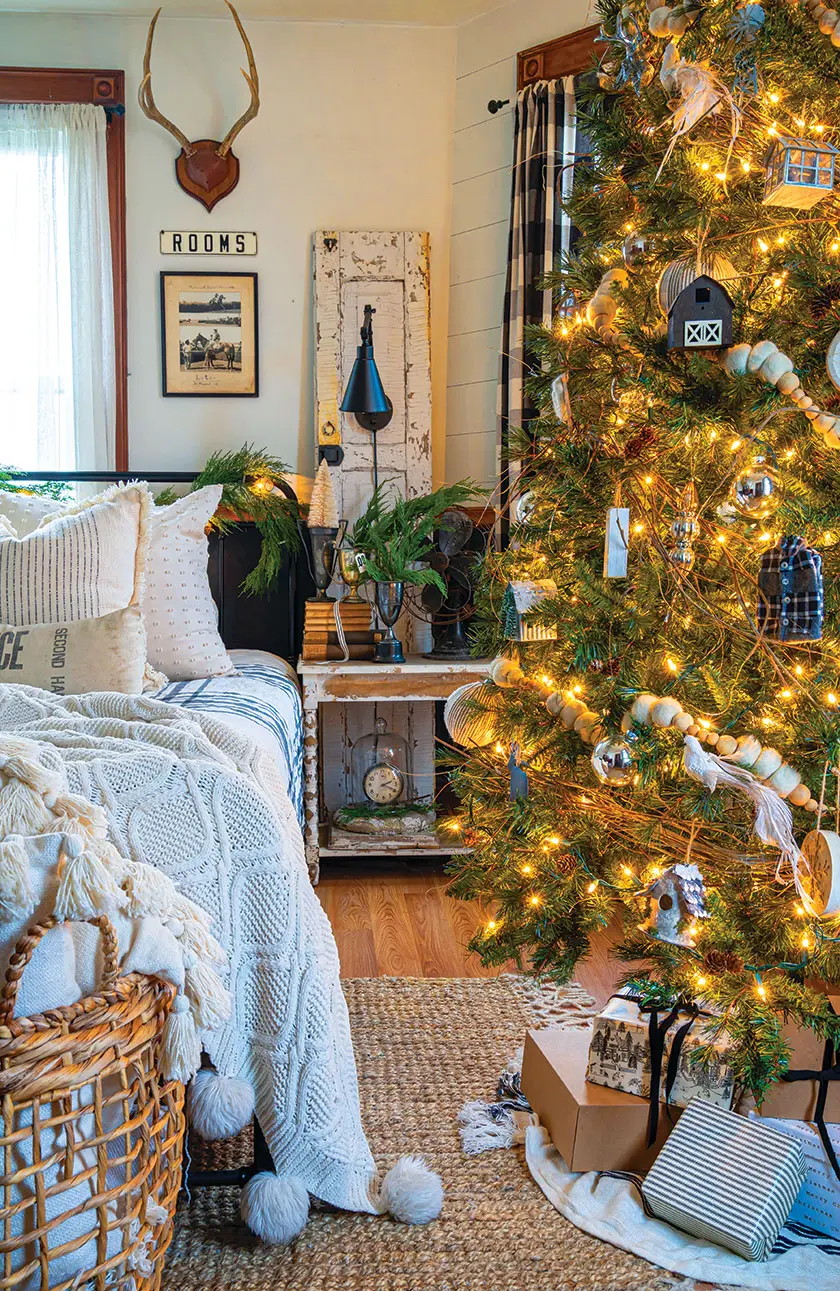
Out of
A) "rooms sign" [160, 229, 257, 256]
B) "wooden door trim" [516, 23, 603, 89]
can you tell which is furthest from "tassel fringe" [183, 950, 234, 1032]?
"wooden door trim" [516, 23, 603, 89]

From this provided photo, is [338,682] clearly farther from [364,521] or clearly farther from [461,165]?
[461,165]

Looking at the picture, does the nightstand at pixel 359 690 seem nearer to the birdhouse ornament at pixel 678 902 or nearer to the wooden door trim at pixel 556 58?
the birdhouse ornament at pixel 678 902

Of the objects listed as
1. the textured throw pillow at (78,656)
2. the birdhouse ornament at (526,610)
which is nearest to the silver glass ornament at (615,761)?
the birdhouse ornament at (526,610)

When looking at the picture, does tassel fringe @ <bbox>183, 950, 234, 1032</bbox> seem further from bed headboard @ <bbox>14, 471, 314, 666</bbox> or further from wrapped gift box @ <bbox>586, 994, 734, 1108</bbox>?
bed headboard @ <bbox>14, 471, 314, 666</bbox>

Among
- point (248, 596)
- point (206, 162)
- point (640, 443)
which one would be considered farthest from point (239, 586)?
point (640, 443)

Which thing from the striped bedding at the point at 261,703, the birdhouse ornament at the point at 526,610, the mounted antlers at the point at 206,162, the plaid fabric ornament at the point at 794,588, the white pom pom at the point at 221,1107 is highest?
the mounted antlers at the point at 206,162

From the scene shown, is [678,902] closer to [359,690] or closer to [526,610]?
[526,610]

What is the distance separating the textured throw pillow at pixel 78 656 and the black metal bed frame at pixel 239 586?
1.14m

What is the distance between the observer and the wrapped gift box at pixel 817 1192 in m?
1.53

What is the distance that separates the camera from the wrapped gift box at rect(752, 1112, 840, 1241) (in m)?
1.53

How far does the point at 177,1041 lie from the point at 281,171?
3097mm

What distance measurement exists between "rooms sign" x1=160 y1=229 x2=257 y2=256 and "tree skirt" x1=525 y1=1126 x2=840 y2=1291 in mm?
2901

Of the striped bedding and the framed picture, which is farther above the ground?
the framed picture

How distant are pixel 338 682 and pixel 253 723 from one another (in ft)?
2.70
